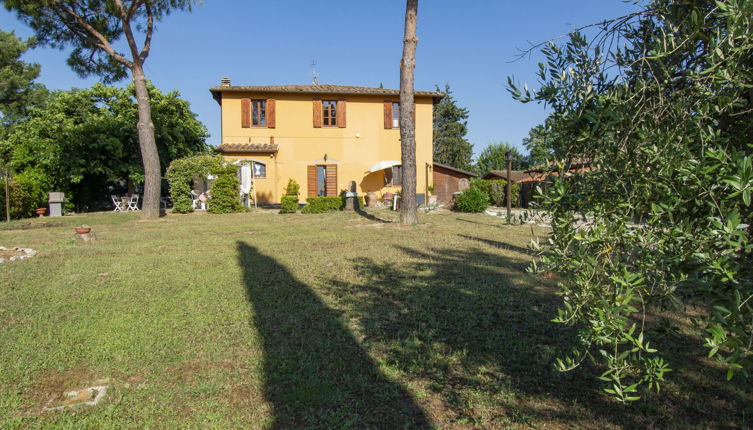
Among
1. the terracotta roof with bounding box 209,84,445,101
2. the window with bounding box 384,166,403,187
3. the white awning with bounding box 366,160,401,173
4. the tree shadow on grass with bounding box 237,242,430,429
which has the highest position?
the terracotta roof with bounding box 209,84,445,101

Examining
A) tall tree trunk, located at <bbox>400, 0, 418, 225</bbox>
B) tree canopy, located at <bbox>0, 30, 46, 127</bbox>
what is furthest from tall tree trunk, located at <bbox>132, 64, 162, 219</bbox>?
tree canopy, located at <bbox>0, 30, 46, 127</bbox>

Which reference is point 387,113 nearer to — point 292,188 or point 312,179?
point 312,179

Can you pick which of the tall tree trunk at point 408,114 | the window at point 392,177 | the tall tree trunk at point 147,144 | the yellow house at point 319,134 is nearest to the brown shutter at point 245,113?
the yellow house at point 319,134

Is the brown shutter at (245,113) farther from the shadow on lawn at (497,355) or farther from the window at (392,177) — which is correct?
the shadow on lawn at (497,355)

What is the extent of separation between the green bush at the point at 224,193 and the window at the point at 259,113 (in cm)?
482

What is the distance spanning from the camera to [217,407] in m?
2.39

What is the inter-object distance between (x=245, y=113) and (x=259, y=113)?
0.65m

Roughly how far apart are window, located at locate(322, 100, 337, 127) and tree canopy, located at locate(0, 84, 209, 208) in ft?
25.3

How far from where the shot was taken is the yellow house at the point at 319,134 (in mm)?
19625

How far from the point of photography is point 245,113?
1972 cm

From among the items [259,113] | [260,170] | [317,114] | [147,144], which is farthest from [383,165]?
[147,144]

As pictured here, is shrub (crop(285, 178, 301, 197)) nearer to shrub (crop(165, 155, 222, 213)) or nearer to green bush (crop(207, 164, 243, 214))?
green bush (crop(207, 164, 243, 214))

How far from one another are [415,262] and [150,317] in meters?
3.73

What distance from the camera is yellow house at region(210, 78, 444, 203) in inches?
773
